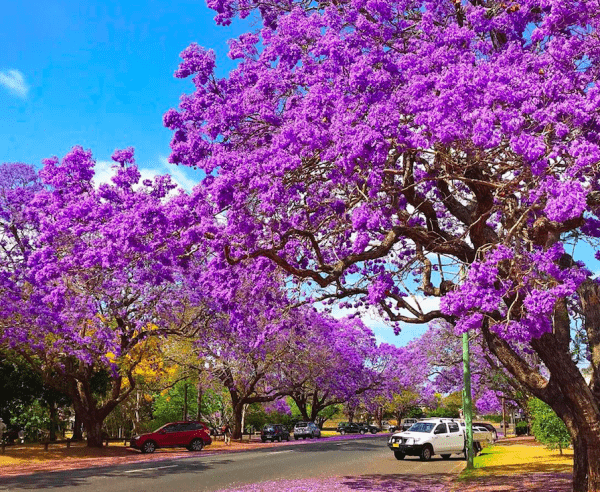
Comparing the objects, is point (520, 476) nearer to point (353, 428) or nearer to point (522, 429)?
point (522, 429)

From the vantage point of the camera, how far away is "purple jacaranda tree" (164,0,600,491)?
30.2 feet

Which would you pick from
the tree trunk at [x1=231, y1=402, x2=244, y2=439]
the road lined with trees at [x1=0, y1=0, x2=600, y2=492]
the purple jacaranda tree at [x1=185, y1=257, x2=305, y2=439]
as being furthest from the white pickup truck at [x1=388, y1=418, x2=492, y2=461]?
the tree trunk at [x1=231, y1=402, x2=244, y2=439]

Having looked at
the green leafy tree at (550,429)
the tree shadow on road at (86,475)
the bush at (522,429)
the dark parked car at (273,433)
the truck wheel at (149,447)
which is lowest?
the bush at (522,429)

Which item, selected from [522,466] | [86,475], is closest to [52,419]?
[86,475]

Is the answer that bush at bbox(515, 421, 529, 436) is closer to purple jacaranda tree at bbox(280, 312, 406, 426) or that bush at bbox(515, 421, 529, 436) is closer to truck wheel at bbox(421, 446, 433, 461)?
purple jacaranda tree at bbox(280, 312, 406, 426)

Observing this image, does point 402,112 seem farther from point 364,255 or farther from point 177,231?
point 177,231

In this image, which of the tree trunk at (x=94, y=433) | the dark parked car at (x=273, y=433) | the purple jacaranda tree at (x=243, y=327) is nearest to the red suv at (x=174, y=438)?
the tree trunk at (x=94, y=433)

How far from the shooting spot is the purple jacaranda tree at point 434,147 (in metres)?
9.20

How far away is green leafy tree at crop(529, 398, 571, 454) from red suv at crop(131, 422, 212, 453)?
702 inches

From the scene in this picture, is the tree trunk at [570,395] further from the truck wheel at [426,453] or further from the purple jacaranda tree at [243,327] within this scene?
the truck wheel at [426,453]

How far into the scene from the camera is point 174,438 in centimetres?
3325

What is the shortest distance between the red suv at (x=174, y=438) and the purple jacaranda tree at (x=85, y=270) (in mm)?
2302

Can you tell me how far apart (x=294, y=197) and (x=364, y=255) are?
1.75 meters

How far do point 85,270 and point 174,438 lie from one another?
21.4 meters
